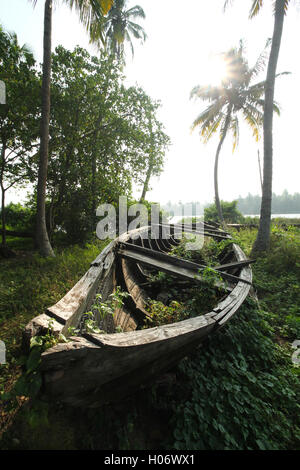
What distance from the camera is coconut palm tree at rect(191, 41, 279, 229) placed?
10.9m

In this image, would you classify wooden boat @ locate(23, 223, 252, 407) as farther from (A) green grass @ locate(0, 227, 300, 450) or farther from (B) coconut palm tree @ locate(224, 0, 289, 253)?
(B) coconut palm tree @ locate(224, 0, 289, 253)

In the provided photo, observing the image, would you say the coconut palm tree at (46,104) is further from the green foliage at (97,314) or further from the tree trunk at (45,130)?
the green foliage at (97,314)

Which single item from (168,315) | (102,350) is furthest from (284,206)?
(102,350)

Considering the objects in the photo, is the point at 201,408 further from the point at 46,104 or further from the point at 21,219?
the point at 21,219

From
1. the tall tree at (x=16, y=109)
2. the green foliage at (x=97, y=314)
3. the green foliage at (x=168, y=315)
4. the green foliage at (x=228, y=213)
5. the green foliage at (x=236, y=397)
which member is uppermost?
the tall tree at (x=16, y=109)

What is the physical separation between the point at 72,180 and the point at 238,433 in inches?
259

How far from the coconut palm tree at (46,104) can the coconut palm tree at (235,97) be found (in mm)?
8288

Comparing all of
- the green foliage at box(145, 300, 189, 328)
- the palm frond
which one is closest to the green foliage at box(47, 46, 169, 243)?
the green foliage at box(145, 300, 189, 328)

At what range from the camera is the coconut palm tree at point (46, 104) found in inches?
180

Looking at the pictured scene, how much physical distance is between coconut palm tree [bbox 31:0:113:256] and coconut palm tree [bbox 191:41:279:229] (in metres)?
8.29

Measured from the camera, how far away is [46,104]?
15.2 feet

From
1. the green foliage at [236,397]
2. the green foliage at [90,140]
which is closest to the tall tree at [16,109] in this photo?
the green foliage at [90,140]

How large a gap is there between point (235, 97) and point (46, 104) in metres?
10.9
